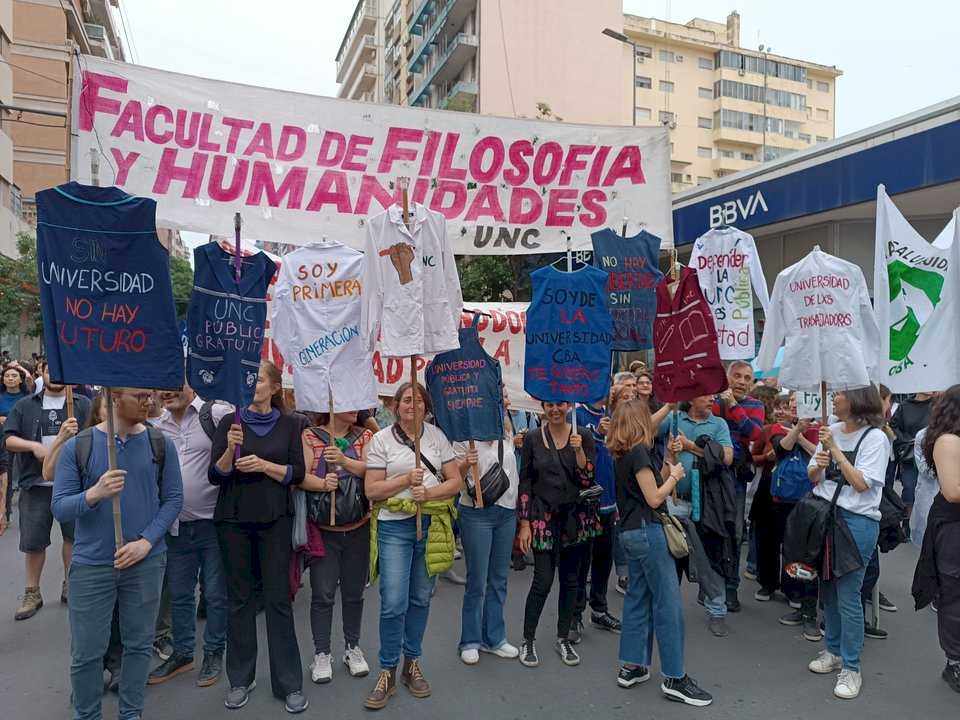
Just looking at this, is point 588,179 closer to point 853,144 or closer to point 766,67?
point 853,144

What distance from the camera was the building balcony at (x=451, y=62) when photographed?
39156 millimetres

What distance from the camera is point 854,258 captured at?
49.7 feet

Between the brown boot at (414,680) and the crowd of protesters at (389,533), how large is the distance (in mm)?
19

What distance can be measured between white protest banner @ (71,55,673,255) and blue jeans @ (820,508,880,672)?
271cm

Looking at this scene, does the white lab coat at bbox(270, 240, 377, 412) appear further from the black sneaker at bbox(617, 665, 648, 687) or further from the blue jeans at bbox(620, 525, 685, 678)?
the black sneaker at bbox(617, 665, 648, 687)

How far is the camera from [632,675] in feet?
16.1

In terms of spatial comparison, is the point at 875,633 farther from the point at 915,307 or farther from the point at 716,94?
the point at 716,94

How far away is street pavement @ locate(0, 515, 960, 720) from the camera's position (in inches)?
179

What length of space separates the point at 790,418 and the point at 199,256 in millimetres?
5478

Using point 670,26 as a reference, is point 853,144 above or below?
below

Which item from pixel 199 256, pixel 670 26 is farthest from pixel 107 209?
pixel 670 26

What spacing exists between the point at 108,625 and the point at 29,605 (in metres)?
2.96

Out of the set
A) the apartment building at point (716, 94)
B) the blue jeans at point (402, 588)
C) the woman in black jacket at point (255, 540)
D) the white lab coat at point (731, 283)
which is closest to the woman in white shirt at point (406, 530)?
the blue jeans at point (402, 588)

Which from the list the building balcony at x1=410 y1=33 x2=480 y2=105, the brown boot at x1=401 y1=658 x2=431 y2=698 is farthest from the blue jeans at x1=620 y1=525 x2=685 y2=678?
the building balcony at x1=410 y1=33 x2=480 y2=105
